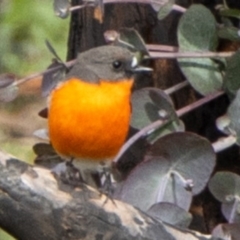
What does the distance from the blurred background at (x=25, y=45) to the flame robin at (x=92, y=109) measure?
6.02 ft

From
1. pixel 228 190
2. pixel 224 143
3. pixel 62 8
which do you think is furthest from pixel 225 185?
pixel 62 8

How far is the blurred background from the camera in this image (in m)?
4.28

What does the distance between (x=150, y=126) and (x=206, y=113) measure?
0.74 feet

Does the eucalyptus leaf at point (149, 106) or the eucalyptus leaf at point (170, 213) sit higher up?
the eucalyptus leaf at point (149, 106)

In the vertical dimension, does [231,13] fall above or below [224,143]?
above

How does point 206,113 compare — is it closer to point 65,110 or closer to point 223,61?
point 223,61

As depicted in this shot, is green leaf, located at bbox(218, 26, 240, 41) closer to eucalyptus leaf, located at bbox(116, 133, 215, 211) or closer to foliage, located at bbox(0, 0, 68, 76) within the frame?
eucalyptus leaf, located at bbox(116, 133, 215, 211)

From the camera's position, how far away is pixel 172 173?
6.61 feet

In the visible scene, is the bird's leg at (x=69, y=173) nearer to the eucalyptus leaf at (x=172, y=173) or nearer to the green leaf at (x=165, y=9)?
the eucalyptus leaf at (x=172, y=173)

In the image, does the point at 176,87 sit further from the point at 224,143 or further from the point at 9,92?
the point at 9,92

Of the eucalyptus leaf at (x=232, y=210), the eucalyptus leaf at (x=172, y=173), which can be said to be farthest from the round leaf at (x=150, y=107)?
the eucalyptus leaf at (x=232, y=210)

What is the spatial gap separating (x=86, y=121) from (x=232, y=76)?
1.02ft

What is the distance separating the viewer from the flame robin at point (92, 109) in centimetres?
210

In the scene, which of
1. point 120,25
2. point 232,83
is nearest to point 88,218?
point 232,83
